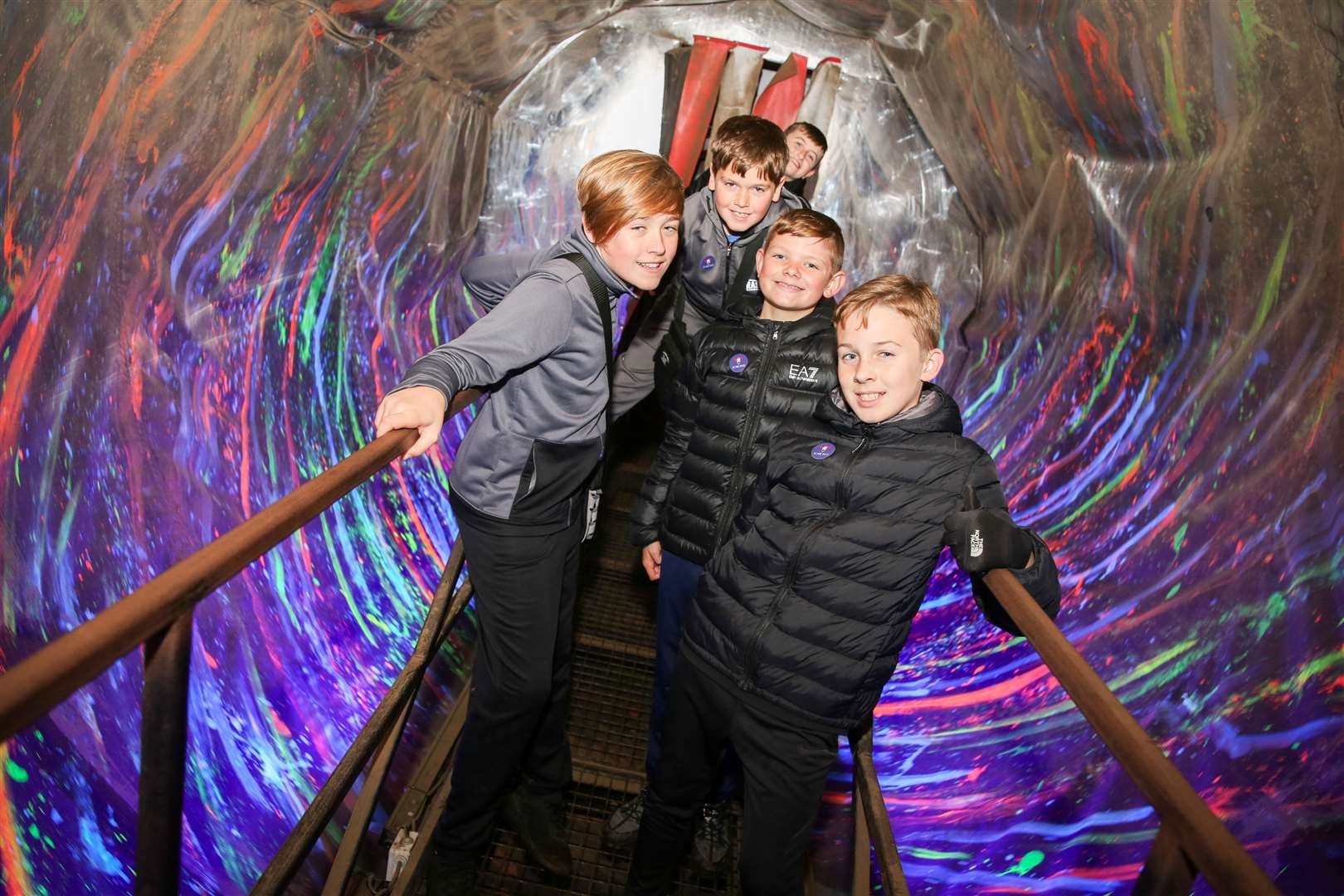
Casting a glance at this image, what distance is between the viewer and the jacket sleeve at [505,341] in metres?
1.49

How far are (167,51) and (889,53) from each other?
4372 millimetres

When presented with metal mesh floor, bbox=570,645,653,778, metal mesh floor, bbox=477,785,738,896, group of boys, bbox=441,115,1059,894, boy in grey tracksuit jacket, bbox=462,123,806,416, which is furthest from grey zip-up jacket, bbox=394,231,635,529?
metal mesh floor, bbox=570,645,653,778

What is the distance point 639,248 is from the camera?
1833 millimetres

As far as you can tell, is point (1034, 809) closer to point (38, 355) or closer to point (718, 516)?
point (718, 516)

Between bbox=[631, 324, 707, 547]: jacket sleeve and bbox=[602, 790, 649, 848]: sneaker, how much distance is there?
79cm

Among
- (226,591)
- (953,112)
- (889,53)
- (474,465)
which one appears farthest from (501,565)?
(889,53)

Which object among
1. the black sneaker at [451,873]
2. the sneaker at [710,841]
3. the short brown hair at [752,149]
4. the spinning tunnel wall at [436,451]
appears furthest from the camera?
the short brown hair at [752,149]

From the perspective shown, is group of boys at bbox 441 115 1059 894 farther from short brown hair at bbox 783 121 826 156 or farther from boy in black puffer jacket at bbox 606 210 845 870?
short brown hair at bbox 783 121 826 156

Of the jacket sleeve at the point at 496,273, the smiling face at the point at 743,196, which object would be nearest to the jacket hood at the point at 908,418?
the jacket sleeve at the point at 496,273

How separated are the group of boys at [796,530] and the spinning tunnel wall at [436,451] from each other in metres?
0.73

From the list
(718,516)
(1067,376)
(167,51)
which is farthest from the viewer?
(1067,376)

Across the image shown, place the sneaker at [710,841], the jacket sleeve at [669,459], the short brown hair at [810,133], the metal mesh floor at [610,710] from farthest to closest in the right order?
the short brown hair at [810,133] → the metal mesh floor at [610,710] → the sneaker at [710,841] → the jacket sleeve at [669,459]

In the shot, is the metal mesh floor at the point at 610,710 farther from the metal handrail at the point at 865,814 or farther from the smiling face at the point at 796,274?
the smiling face at the point at 796,274

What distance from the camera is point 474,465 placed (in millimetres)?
1877
